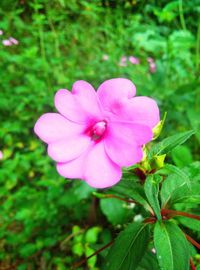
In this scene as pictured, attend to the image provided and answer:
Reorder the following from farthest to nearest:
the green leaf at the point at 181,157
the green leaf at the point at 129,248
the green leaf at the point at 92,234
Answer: the green leaf at the point at 92,234, the green leaf at the point at 181,157, the green leaf at the point at 129,248

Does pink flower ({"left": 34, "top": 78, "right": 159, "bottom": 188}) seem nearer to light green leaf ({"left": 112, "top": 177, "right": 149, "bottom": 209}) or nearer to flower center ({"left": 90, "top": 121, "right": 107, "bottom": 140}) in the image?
flower center ({"left": 90, "top": 121, "right": 107, "bottom": 140})

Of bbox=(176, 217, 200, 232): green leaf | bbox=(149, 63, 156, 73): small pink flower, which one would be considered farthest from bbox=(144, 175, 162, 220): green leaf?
bbox=(149, 63, 156, 73): small pink flower

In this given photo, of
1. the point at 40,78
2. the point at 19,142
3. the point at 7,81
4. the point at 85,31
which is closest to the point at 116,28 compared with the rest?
the point at 85,31

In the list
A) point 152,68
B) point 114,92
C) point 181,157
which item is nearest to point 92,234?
point 181,157

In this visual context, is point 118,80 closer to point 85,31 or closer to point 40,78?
point 40,78

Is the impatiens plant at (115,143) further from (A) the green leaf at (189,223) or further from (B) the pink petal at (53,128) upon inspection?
(A) the green leaf at (189,223)

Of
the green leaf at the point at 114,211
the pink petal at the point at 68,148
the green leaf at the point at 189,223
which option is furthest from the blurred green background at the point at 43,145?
the green leaf at the point at 189,223
